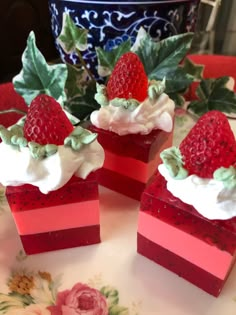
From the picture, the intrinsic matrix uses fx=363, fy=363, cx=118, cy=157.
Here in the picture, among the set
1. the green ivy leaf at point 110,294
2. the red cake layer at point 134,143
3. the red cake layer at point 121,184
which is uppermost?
the red cake layer at point 134,143

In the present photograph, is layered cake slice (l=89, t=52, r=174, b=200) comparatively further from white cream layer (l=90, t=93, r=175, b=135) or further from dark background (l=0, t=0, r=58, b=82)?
dark background (l=0, t=0, r=58, b=82)

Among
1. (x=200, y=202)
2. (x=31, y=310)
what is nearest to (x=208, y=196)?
(x=200, y=202)

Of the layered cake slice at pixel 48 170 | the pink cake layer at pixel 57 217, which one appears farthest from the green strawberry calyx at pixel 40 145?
the pink cake layer at pixel 57 217

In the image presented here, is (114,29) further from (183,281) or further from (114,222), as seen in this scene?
(183,281)

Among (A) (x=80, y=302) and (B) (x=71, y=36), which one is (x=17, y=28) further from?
(A) (x=80, y=302)

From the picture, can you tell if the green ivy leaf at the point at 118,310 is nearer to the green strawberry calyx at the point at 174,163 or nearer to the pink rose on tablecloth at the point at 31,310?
the pink rose on tablecloth at the point at 31,310

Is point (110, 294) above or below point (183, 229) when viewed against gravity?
below

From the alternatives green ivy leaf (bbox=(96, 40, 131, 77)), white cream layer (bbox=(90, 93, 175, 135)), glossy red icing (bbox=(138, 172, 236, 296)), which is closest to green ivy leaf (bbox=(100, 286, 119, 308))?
glossy red icing (bbox=(138, 172, 236, 296))
